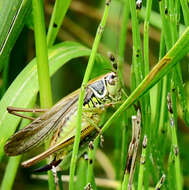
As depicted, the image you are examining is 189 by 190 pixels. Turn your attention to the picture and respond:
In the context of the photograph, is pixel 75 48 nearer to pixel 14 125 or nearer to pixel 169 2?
pixel 14 125

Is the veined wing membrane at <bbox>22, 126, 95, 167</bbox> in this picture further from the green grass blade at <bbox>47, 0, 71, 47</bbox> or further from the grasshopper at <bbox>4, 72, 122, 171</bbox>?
the green grass blade at <bbox>47, 0, 71, 47</bbox>

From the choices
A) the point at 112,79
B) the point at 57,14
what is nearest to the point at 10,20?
the point at 57,14

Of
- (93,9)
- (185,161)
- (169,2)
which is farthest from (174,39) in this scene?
(93,9)

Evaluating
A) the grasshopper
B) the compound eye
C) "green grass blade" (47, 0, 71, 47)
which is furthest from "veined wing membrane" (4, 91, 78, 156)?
"green grass blade" (47, 0, 71, 47)

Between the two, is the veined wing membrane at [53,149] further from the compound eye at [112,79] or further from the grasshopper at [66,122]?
the compound eye at [112,79]

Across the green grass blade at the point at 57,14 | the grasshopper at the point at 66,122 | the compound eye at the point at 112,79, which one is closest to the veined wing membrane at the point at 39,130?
the grasshopper at the point at 66,122
